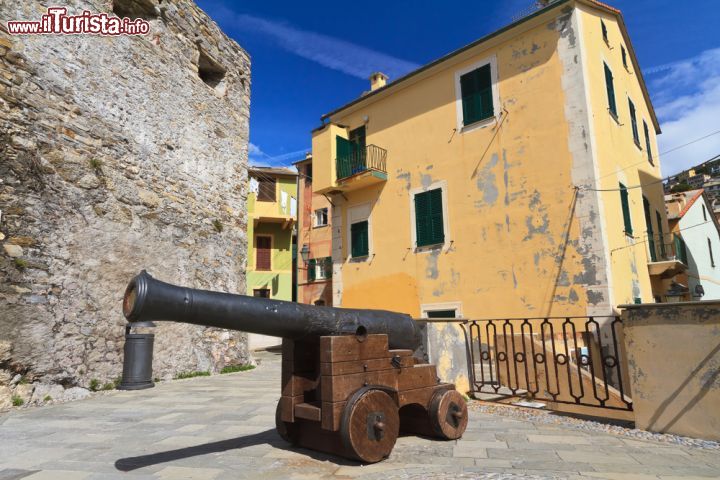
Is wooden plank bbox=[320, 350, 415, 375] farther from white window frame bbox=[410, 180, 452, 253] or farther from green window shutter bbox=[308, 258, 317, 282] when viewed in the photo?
green window shutter bbox=[308, 258, 317, 282]

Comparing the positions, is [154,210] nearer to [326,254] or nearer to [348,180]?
[348,180]

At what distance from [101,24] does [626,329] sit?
8991mm

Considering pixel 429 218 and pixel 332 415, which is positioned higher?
pixel 429 218

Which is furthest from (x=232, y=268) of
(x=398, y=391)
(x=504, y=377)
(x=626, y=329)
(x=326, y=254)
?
(x=326, y=254)

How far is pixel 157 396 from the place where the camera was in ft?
20.8

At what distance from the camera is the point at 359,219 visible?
14.3 meters

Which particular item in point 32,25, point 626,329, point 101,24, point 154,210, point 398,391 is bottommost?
point 398,391

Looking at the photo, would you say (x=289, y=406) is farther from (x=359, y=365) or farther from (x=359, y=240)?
(x=359, y=240)

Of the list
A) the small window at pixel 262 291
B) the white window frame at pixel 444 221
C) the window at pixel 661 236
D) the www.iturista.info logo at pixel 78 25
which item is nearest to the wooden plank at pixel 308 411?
the www.iturista.info logo at pixel 78 25

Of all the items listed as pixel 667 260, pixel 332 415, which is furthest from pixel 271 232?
pixel 332 415

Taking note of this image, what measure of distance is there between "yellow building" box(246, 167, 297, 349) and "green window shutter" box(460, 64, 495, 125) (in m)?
13.5

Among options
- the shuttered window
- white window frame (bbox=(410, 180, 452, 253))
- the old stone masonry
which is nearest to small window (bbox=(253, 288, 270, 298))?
white window frame (bbox=(410, 180, 452, 253))

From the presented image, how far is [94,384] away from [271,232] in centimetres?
1775

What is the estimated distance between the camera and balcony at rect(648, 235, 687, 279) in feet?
38.2
